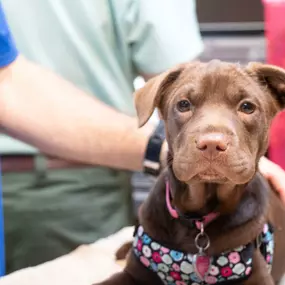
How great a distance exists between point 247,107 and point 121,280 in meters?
0.38

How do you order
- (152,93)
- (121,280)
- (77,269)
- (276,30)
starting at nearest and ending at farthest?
(152,93)
(121,280)
(77,269)
(276,30)

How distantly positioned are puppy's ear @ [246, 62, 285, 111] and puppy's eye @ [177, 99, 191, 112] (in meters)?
0.11

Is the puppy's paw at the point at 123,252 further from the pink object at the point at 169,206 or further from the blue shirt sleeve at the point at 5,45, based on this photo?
the blue shirt sleeve at the point at 5,45

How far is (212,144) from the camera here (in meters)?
0.95

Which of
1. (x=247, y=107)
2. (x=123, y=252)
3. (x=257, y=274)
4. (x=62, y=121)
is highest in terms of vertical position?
(x=247, y=107)

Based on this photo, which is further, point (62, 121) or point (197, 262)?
point (62, 121)

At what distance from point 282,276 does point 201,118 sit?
42 cm

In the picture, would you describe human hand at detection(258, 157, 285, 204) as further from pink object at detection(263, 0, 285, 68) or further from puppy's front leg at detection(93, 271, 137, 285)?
pink object at detection(263, 0, 285, 68)

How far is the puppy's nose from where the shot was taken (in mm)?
952

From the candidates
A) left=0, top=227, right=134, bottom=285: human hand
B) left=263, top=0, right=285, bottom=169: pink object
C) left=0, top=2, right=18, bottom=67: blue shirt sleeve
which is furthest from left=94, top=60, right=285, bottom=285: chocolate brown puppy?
left=263, top=0, right=285, bottom=169: pink object

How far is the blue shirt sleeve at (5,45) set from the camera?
1306mm

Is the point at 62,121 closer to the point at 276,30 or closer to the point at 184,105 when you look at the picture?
the point at 184,105

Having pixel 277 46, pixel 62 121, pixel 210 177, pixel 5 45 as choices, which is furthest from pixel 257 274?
pixel 277 46

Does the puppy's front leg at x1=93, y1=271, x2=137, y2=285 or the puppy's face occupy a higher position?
the puppy's face
